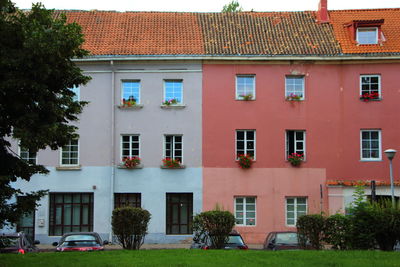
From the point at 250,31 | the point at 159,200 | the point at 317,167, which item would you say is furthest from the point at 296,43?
the point at 159,200

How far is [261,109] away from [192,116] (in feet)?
11.2

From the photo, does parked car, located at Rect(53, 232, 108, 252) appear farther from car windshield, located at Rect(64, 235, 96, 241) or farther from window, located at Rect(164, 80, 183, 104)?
window, located at Rect(164, 80, 183, 104)

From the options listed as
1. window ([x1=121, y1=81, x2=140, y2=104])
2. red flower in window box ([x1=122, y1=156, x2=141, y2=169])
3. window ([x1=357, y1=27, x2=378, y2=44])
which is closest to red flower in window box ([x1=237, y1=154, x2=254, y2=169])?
red flower in window box ([x1=122, y1=156, x2=141, y2=169])

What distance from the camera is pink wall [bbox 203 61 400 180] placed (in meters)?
Result: 30.3

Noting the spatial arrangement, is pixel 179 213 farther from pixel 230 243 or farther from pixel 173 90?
pixel 230 243

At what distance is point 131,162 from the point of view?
98.3 ft

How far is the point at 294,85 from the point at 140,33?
27.8 feet

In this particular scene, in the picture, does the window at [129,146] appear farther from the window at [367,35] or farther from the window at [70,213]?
the window at [367,35]

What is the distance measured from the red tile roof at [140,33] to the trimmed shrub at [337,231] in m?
14.4

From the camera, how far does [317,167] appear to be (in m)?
30.2

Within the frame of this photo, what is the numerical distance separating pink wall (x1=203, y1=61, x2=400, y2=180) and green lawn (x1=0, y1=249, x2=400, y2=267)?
1419cm

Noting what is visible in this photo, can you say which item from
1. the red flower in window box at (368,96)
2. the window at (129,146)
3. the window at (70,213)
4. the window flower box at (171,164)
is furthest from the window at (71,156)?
the red flower in window box at (368,96)

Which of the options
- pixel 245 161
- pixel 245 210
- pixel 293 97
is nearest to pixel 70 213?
pixel 245 210

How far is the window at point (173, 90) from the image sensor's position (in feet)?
101
